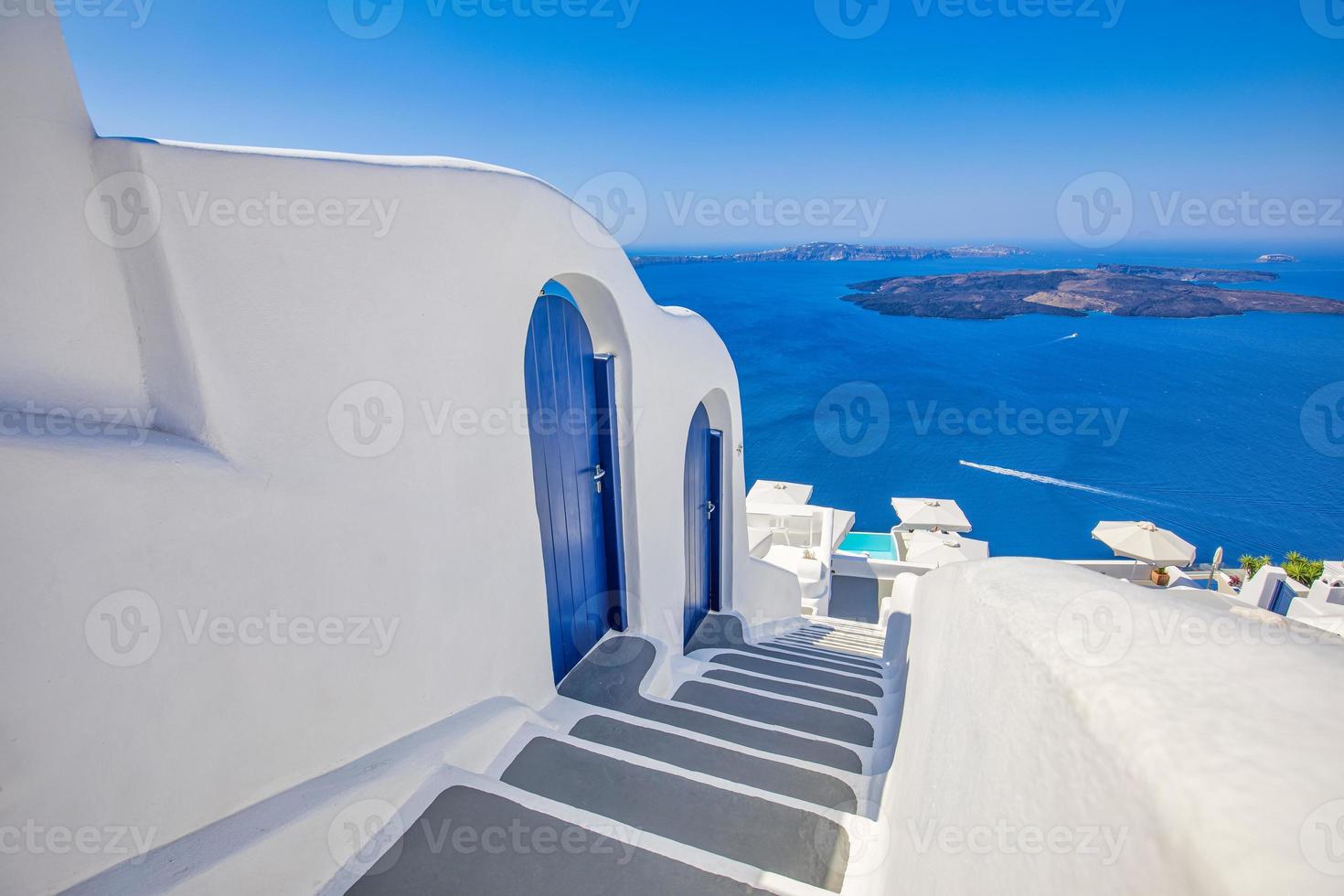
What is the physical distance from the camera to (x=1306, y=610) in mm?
12406

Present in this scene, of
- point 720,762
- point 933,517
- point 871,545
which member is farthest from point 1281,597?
point 720,762

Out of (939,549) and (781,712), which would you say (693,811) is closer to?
(781,712)

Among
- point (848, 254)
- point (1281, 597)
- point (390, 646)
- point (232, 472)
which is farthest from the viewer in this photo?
point (848, 254)

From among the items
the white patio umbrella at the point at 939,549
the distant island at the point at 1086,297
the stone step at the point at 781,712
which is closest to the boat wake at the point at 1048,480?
the white patio umbrella at the point at 939,549

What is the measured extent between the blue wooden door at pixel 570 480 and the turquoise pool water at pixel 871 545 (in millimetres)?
15751

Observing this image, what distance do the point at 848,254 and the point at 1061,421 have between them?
5421 inches

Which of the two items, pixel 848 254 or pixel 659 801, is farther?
pixel 848 254

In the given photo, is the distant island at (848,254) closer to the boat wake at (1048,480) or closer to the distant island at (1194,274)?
the distant island at (1194,274)

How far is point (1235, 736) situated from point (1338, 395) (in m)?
77.4

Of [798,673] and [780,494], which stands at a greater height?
[798,673]

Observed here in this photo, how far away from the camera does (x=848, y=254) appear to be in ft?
561

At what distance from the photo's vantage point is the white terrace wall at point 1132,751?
2.69 ft

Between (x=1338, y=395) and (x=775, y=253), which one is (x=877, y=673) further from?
(x=775, y=253)

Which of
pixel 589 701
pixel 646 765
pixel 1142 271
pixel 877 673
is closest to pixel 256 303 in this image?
pixel 646 765
